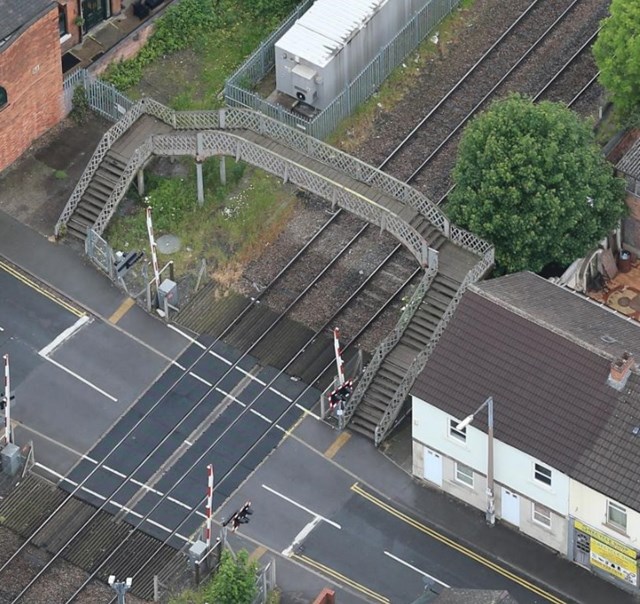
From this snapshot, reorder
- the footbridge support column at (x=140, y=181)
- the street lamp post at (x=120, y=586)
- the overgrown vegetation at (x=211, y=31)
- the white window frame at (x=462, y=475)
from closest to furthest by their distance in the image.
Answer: the street lamp post at (x=120, y=586) → the white window frame at (x=462, y=475) → the footbridge support column at (x=140, y=181) → the overgrown vegetation at (x=211, y=31)

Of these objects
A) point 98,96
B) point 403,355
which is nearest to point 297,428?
point 403,355

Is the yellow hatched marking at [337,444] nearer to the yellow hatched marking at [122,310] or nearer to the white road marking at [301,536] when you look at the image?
the white road marking at [301,536]

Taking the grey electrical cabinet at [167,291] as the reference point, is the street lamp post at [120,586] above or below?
below

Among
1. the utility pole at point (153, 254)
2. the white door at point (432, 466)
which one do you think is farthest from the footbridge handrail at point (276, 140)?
the white door at point (432, 466)

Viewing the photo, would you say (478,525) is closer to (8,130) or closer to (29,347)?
(29,347)

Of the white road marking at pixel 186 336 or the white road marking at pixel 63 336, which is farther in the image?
the white road marking at pixel 186 336

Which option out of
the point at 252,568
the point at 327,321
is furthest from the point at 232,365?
the point at 252,568

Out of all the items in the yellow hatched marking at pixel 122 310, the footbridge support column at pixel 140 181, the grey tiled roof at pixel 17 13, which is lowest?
the yellow hatched marking at pixel 122 310

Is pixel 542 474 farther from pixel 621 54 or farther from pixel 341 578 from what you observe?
pixel 621 54
